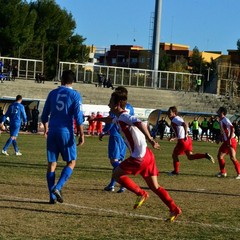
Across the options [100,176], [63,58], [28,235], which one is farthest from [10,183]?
[63,58]

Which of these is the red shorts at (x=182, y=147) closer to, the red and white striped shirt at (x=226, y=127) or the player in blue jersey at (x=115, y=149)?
the red and white striped shirt at (x=226, y=127)

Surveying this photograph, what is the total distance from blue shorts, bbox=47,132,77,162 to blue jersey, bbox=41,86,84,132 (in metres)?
0.09

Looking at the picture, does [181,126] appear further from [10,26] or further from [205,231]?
[10,26]

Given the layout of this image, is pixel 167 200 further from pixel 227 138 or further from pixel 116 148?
pixel 227 138

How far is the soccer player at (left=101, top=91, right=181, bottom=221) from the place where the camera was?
9.16m

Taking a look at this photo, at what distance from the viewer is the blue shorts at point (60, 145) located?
10266mm

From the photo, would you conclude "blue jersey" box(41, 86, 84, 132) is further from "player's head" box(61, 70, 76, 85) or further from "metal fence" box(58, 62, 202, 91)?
"metal fence" box(58, 62, 202, 91)

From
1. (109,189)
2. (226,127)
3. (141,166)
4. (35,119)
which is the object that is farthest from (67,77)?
(35,119)

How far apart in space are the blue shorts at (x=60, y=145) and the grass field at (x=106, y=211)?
0.77 metres

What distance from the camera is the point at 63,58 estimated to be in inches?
3356

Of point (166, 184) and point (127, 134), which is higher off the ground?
point (127, 134)

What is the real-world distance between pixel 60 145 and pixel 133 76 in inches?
2326

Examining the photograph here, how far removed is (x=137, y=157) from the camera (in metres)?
9.20

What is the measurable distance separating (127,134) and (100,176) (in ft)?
20.2
